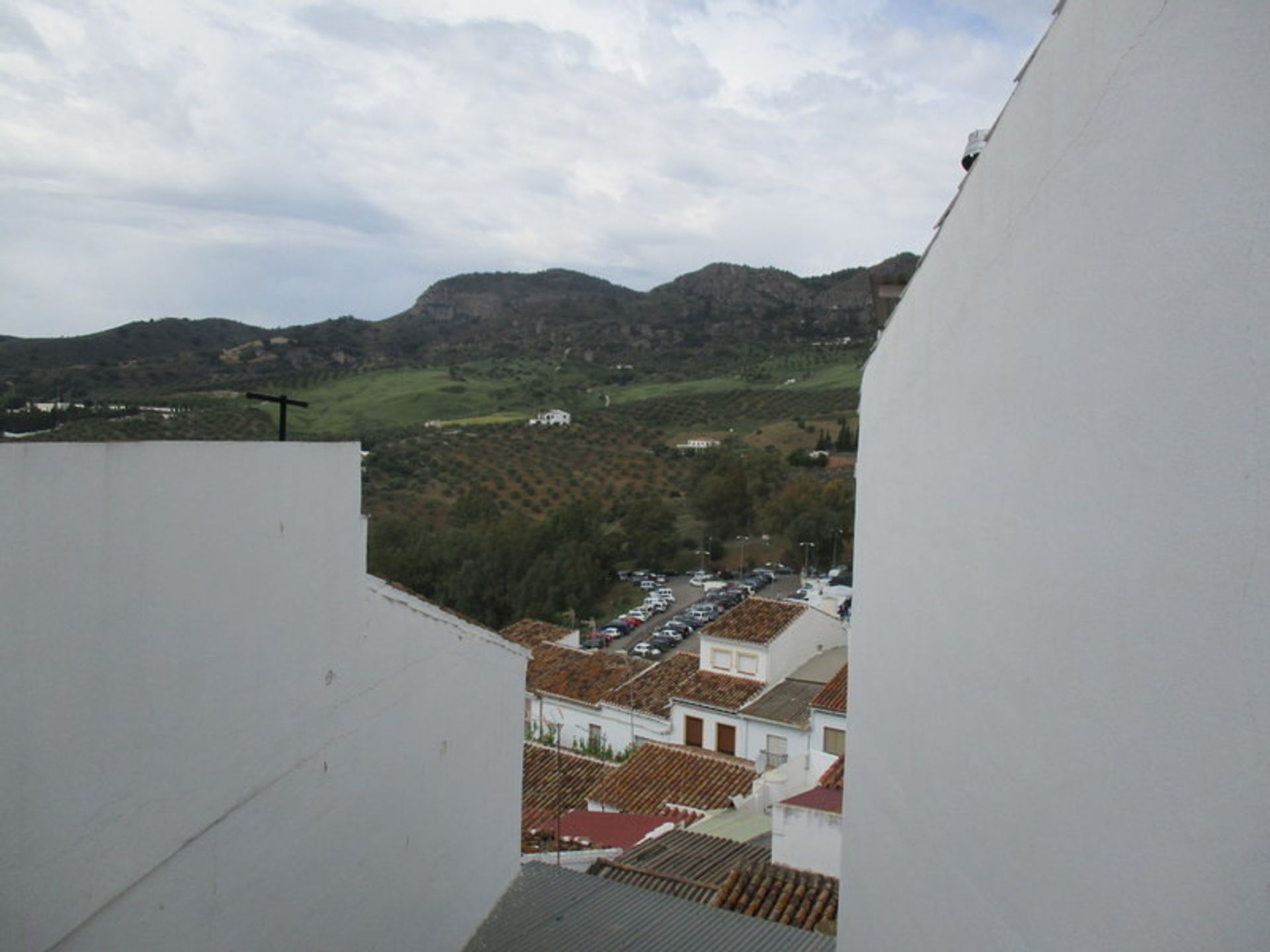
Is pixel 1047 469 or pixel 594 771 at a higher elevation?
pixel 1047 469

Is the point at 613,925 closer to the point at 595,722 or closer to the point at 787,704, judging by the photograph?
the point at 787,704

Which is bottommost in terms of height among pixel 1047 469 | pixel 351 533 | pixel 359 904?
pixel 359 904

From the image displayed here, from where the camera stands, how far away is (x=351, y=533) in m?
4.41

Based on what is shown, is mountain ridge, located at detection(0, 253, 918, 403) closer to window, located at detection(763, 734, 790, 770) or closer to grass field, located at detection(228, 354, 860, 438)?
grass field, located at detection(228, 354, 860, 438)

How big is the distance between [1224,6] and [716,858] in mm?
9604

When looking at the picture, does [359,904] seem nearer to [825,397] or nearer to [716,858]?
[716,858]

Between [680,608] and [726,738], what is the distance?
15631 mm

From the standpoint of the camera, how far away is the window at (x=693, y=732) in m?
19.4

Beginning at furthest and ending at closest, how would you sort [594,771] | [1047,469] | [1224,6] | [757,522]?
[757,522] < [594,771] < [1047,469] < [1224,6]

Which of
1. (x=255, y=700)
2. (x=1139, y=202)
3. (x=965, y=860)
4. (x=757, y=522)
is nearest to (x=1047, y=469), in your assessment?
(x=1139, y=202)

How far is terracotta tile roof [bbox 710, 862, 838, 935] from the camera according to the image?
808cm

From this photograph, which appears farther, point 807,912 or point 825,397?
point 825,397

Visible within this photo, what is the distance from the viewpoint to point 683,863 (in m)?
9.63

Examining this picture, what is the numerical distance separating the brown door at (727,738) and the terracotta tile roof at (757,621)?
1.92 meters
